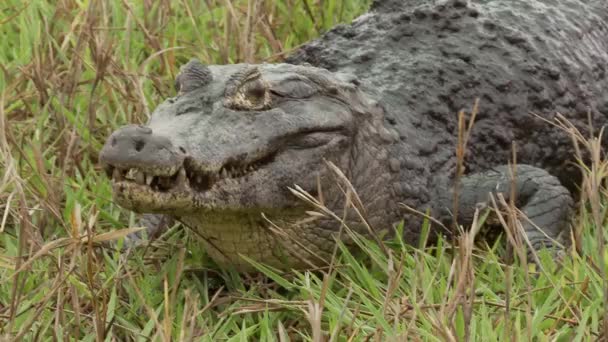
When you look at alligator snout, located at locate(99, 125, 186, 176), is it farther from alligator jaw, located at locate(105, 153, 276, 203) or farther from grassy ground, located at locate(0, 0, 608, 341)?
grassy ground, located at locate(0, 0, 608, 341)

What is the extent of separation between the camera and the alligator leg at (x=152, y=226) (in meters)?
3.88

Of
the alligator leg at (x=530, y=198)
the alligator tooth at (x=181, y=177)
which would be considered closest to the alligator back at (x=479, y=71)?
the alligator leg at (x=530, y=198)

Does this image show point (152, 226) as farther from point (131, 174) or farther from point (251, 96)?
point (131, 174)

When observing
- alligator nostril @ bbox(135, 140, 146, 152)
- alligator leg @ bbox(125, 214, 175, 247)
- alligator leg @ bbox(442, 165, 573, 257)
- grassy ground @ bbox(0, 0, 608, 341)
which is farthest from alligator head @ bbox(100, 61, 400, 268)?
alligator leg @ bbox(442, 165, 573, 257)

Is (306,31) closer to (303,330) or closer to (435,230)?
(435,230)

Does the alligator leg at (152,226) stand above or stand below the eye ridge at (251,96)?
below

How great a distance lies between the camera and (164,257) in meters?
3.79

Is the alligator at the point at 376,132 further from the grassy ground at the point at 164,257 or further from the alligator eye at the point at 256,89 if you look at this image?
the grassy ground at the point at 164,257

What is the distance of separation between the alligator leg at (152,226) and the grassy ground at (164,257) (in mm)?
53

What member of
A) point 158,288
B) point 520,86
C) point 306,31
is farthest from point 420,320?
point 306,31

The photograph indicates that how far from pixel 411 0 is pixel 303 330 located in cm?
208

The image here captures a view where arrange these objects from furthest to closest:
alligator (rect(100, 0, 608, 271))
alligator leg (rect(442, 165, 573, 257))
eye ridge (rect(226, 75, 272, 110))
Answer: alligator leg (rect(442, 165, 573, 257)) < eye ridge (rect(226, 75, 272, 110)) < alligator (rect(100, 0, 608, 271))

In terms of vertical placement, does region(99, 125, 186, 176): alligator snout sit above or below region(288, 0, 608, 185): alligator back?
above

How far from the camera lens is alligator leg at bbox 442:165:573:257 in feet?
13.3
